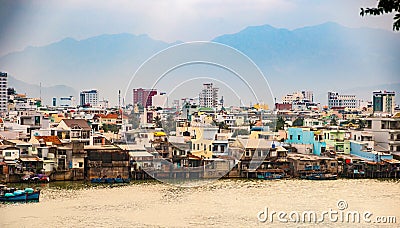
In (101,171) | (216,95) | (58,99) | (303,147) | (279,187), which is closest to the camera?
(279,187)

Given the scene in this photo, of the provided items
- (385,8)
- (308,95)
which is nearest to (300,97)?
(308,95)

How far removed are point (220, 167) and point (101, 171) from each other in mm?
1316

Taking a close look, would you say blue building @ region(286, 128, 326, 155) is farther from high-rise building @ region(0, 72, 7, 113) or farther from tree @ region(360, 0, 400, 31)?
high-rise building @ region(0, 72, 7, 113)

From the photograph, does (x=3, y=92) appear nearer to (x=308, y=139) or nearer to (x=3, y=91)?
(x=3, y=91)

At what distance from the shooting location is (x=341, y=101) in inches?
803

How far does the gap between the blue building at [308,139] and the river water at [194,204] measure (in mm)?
1666

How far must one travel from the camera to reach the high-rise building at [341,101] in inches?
798

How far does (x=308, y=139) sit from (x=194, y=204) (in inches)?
150

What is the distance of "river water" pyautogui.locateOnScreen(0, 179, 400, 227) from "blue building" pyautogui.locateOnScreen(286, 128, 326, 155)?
1.67 m

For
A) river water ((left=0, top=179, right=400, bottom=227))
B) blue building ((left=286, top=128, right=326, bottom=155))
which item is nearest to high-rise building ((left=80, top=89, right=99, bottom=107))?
blue building ((left=286, top=128, right=326, bottom=155))

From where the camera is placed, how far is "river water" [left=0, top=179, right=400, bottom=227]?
402 centimetres

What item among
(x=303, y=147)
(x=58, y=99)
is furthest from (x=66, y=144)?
(x=58, y=99)

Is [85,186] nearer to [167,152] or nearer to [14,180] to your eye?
[14,180]

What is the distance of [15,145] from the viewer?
682 cm
